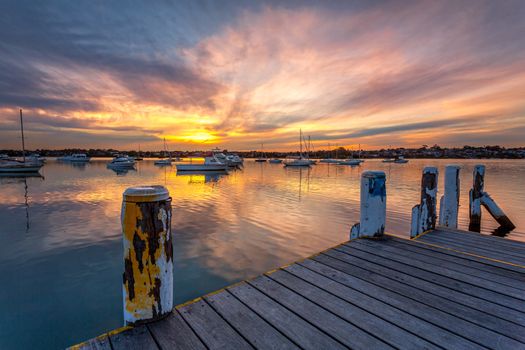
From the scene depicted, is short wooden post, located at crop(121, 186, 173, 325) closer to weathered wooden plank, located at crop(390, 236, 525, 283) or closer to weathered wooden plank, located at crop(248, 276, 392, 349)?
weathered wooden plank, located at crop(248, 276, 392, 349)

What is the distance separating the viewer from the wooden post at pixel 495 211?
10148mm

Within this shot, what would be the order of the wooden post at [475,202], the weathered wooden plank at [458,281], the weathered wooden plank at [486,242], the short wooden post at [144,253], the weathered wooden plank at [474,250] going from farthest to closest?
the wooden post at [475,202] < the weathered wooden plank at [486,242] < the weathered wooden plank at [474,250] < the weathered wooden plank at [458,281] < the short wooden post at [144,253]

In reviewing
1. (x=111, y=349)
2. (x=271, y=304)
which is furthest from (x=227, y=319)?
(x=111, y=349)

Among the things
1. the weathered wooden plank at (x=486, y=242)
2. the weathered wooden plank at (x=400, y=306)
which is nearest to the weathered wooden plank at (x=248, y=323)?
the weathered wooden plank at (x=400, y=306)

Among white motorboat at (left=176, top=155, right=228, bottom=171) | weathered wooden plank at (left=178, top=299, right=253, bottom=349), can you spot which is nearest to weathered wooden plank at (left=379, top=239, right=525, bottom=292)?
weathered wooden plank at (left=178, top=299, right=253, bottom=349)

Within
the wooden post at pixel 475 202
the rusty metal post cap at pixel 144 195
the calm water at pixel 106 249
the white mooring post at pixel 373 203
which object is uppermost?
the rusty metal post cap at pixel 144 195

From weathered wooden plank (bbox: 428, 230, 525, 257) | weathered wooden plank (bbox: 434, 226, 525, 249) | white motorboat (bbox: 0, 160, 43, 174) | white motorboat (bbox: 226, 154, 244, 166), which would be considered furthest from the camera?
white motorboat (bbox: 226, 154, 244, 166)

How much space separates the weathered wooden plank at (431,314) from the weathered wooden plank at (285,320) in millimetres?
944

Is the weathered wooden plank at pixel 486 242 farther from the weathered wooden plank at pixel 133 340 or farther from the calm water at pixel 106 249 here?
the weathered wooden plank at pixel 133 340

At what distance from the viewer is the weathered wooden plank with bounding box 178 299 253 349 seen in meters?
2.02

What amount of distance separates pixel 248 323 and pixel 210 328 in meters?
0.34

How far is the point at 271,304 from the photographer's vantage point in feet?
8.37

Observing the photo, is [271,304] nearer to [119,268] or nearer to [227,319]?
[227,319]

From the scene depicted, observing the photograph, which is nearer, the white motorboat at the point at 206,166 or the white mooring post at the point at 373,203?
the white mooring post at the point at 373,203
